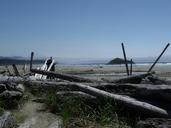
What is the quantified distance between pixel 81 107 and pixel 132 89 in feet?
4.23

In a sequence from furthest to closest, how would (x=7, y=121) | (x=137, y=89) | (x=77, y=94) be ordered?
1. (x=77, y=94)
2. (x=137, y=89)
3. (x=7, y=121)

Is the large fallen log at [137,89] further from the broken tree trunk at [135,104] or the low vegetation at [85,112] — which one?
the low vegetation at [85,112]

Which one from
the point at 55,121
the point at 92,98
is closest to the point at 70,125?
the point at 55,121

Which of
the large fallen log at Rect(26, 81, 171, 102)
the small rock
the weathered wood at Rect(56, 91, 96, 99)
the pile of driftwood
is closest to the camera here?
the small rock

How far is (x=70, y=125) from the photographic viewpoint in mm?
6727

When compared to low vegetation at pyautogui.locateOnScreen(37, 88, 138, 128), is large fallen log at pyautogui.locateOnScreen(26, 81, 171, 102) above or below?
above

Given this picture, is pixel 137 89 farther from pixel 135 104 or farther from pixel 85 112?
pixel 85 112

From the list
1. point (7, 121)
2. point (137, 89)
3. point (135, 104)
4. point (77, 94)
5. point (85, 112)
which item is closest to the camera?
point (7, 121)

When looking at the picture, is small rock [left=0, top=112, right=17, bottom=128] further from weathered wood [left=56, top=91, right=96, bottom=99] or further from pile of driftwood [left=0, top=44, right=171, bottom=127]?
weathered wood [left=56, top=91, right=96, bottom=99]

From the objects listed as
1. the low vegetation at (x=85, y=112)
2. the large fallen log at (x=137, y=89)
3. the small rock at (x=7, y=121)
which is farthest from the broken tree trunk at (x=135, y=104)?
the small rock at (x=7, y=121)

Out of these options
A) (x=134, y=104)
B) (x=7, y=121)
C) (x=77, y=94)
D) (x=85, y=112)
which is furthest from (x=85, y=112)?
(x=7, y=121)

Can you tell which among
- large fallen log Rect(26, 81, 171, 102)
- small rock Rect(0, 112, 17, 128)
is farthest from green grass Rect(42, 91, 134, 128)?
small rock Rect(0, 112, 17, 128)

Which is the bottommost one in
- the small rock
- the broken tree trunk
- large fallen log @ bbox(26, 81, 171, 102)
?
the small rock

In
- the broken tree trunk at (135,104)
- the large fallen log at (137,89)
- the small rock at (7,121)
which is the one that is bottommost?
the small rock at (7,121)
